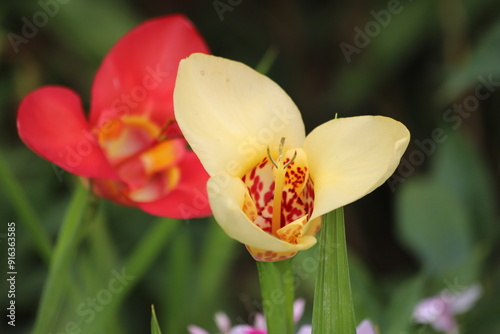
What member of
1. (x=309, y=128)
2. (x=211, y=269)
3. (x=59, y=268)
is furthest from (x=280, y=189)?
(x=309, y=128)

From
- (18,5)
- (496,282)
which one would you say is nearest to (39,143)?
(496,282)

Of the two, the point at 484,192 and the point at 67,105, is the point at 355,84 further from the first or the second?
the point at 67,105

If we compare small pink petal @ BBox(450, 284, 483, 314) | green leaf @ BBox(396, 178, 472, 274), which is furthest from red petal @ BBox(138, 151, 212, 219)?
green leaf @ BBox(396, 178, 472, 274)

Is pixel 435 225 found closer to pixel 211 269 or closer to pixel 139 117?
pixel 211 269

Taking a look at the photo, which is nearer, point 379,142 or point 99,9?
point 379,142

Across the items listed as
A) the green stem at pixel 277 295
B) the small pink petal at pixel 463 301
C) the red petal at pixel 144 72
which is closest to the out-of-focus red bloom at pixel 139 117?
the red petal at pixel 144 72

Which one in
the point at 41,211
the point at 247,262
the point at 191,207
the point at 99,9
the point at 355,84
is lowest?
the point at 247,262
